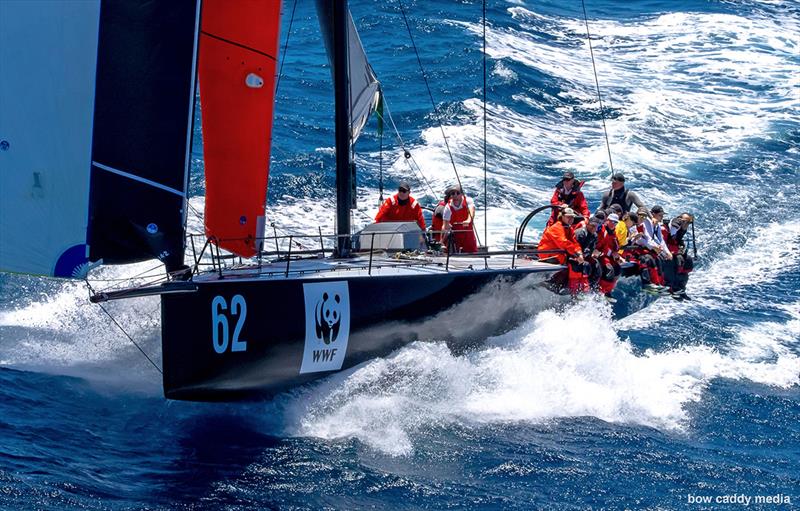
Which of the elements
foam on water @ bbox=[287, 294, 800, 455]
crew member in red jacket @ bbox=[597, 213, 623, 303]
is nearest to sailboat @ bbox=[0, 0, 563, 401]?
foam on water @ bbox=[287, 294, 800, 455]

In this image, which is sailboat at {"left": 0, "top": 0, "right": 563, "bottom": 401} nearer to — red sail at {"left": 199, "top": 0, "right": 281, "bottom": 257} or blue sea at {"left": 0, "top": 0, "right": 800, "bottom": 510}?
red sail at {"left": 199, "top": 0, "right": 281, "bottom": 257}

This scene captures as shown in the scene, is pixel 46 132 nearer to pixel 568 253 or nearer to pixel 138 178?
pixel 138 178

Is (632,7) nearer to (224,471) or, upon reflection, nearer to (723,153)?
(723,153)

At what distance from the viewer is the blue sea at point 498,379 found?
9164mm

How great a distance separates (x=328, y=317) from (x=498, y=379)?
2.13 meters

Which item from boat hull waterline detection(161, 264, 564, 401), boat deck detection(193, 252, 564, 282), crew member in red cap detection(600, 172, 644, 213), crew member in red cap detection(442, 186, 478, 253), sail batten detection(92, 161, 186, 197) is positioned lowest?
boat hull waterline detection(161, 264, 564, 401)

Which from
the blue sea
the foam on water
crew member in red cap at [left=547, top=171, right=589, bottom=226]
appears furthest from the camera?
crew member in red cap at [left=547, top=171, right=589, bottom=226]

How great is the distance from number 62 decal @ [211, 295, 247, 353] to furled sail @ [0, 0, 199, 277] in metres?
0.88

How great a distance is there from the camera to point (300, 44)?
25.4 metres

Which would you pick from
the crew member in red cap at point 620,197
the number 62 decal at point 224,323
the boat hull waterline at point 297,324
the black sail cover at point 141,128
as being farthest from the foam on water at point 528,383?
the crew member in red cap at point 620,197

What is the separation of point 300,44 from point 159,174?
16.8 meters

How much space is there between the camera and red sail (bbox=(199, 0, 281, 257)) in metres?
10.5

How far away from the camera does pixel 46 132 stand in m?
8.38

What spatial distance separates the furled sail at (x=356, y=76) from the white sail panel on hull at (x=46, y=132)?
3.89 meters
